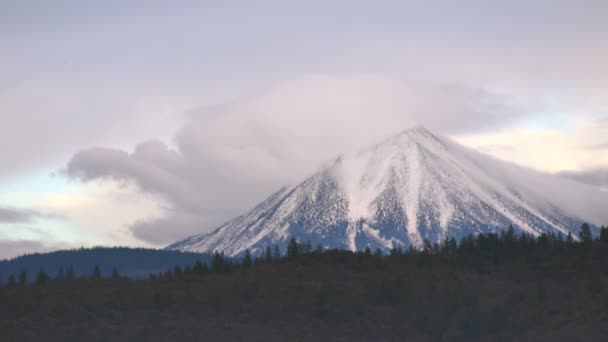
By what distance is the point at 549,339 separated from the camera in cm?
19900

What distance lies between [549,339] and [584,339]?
251 inches

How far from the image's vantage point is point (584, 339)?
639 feet
